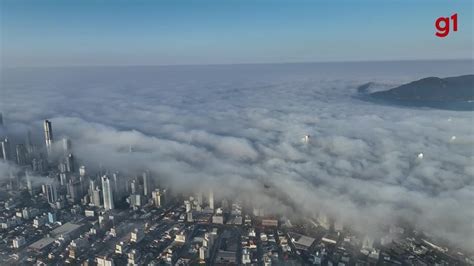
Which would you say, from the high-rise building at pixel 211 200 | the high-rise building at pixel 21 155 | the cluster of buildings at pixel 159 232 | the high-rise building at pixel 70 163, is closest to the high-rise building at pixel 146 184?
the cluster of buildings at pixel 159 232

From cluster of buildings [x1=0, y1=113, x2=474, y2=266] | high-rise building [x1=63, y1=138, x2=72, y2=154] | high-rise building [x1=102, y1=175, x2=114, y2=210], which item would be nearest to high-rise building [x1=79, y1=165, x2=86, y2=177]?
cluster of buildings [x1=0, y1=113, x2=474, y2=266]

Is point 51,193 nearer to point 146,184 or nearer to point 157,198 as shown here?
point 146,184

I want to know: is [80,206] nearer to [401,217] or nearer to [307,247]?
[307,247]

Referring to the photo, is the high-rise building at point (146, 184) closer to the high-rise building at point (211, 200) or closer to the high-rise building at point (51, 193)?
the high-rise building at point (211, 200)

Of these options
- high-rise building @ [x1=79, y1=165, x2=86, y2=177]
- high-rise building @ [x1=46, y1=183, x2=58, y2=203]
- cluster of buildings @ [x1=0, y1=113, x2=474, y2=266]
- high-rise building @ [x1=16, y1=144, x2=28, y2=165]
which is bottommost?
cluster of buildings @ [x1=0, y1=113, x2=474, y2=266]

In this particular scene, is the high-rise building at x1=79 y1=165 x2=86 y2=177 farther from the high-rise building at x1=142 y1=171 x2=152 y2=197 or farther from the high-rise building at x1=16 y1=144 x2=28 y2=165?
the high-rise building at x1=16 y1=144 x2=28 y2=165

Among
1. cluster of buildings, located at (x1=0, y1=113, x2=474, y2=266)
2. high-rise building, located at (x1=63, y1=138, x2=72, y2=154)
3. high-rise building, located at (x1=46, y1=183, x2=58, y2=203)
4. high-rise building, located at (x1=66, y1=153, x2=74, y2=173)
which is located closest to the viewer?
cluster of buildings, located at (x1=0, y1=113, x2=474, y2=266)
